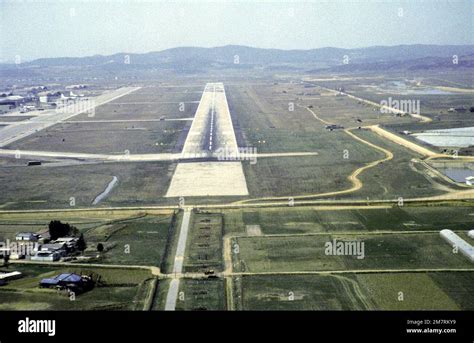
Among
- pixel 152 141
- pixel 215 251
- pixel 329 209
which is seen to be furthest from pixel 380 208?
pixel 152 141

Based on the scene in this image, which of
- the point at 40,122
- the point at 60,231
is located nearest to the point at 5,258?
the point at 60,231

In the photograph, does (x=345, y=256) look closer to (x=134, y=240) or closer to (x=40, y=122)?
(x=134, y=240)

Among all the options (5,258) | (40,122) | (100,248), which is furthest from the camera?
(40,122)

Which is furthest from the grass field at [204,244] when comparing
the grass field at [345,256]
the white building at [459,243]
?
the white building at [459,243]
